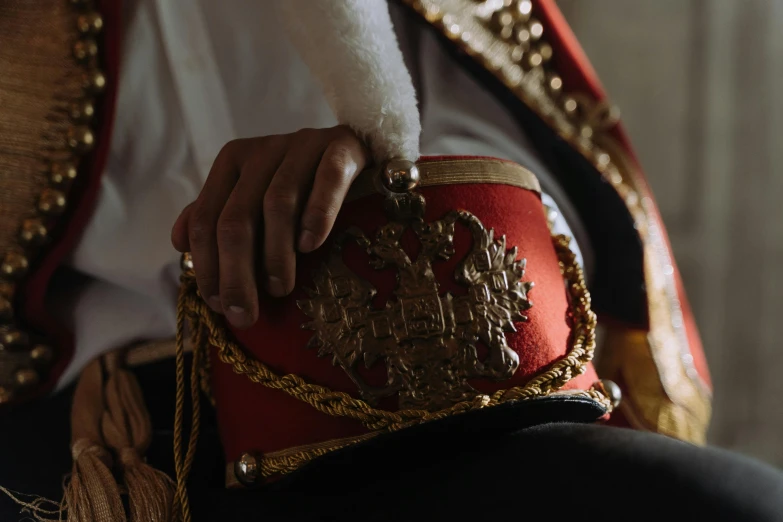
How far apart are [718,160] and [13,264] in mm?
1154

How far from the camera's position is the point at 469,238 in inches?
16.1

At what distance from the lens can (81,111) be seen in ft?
1.62

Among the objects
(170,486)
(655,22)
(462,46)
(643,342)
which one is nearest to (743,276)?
(655,22)

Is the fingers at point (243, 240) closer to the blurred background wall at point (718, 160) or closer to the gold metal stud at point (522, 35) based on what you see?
the gold metal stud at point (522, 35)

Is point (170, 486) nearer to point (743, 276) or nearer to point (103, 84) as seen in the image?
point (103, 84)

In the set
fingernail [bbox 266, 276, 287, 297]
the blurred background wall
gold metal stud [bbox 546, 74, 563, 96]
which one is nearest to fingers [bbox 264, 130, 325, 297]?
fingernail [bbox 266, 276, 287, 297]

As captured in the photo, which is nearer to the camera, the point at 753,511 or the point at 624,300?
the point at 753,511

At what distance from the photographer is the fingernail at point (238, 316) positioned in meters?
0.38

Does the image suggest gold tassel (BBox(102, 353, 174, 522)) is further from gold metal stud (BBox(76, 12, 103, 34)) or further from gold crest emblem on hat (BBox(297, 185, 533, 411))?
gold metal stud (BBox(76, 12, 103, 34))

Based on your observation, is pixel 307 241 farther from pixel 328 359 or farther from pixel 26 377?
pixel 26 377

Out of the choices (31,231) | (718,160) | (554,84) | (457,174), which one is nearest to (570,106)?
(554,84)

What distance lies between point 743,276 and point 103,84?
115cm

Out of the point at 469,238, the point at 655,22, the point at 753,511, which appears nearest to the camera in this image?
the point at 753,511

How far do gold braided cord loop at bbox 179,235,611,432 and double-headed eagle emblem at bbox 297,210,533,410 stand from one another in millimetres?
10
